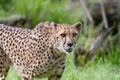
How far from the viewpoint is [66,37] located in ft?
26.7

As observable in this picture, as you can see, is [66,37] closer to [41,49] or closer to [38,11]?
[41,49]

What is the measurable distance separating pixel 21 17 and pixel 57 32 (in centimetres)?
643

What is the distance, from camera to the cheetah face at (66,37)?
318 inches

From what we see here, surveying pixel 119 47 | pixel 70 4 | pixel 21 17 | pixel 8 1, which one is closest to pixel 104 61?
pixel 119 47

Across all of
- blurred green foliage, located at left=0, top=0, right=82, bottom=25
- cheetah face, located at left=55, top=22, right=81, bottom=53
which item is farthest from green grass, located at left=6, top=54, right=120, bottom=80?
blurred green foliage, located at left=0, top=0, right=82, bottom=25

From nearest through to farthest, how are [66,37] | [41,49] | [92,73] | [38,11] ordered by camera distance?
[66,37]
[41,49]
[92,73]
[38,11]

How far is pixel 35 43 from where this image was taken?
28.1 feet

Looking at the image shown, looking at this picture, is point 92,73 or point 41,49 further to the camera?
point 92,73

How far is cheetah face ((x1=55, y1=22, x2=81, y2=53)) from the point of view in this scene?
318 inches

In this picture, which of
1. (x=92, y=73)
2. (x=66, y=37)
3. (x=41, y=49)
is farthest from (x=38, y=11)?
(x=66, y=37)

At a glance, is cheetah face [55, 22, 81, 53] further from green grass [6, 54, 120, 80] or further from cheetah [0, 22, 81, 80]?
green grass [6, 54, 120, 80]

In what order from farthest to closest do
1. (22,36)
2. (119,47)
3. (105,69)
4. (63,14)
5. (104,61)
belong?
(63,14) < (119,47) < (104,61) < (105,69) < (22,36)

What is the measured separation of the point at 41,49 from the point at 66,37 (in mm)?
528

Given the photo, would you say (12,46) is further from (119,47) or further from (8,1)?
(8,1)
